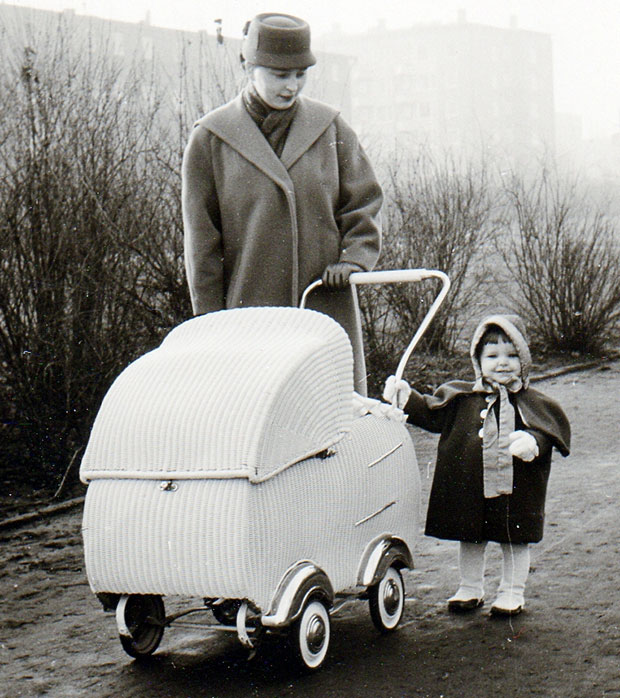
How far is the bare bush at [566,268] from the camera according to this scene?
A: 427 inches

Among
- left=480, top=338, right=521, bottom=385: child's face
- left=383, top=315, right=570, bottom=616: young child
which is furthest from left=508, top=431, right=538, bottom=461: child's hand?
left=480, top=338, right=521, bottom=385: child's face

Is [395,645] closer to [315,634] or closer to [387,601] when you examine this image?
[387,601]

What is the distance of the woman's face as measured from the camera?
369cm

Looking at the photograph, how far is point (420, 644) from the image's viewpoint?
3.50 m

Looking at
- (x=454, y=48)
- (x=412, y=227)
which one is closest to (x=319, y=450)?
(x=412, y=227)

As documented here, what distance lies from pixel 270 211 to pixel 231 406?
3.75 feet

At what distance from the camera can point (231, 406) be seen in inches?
117

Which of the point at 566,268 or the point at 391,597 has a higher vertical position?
the point at 566,268

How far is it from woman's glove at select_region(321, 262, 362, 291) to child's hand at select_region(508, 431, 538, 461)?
0.84 meters

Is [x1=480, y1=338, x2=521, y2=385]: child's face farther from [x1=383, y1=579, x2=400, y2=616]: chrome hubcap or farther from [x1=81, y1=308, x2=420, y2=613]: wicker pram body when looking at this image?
[x1=383, y1=579, x2=400, y2=616]: chrome hubcap

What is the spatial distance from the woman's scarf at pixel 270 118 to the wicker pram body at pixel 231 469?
833 millimetres

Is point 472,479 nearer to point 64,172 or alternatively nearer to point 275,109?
point 275,109

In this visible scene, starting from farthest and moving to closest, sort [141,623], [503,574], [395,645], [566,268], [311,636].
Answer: [566,268] → [503,574] → [395,645] → [141,623] → [311,636]

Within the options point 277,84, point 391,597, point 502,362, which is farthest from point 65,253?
point 391,597
